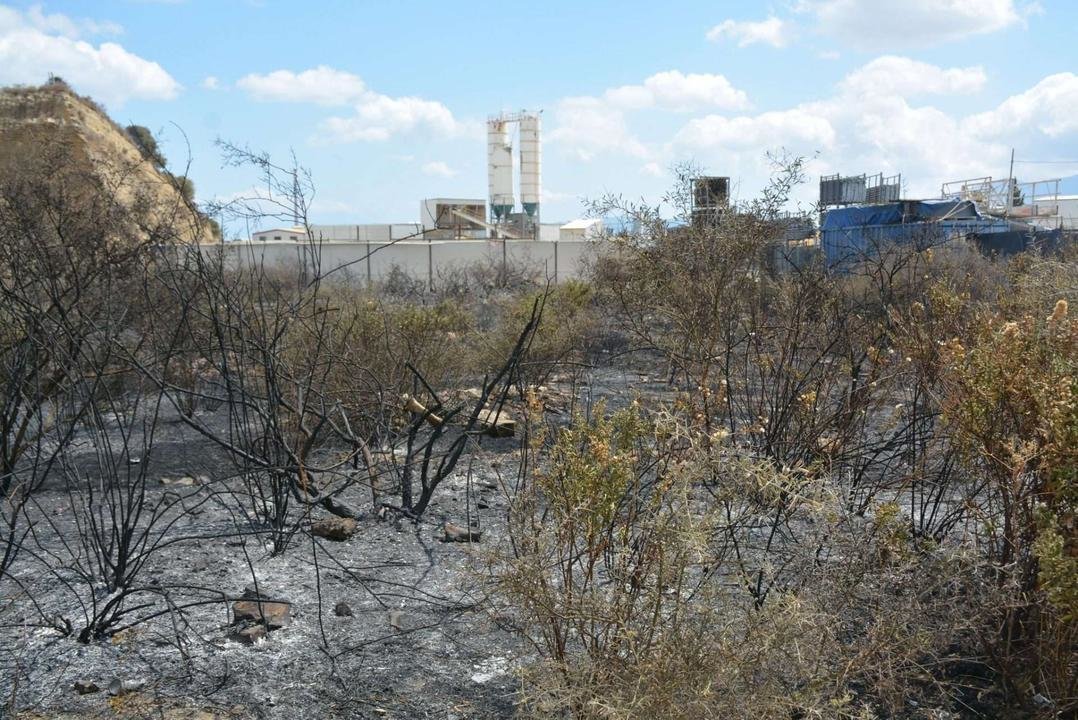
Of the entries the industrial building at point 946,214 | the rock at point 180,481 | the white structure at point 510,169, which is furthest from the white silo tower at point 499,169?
the rock at point 180,481

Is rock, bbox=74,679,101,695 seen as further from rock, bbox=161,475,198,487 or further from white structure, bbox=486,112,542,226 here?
white structure, bbox=486,112,542,226

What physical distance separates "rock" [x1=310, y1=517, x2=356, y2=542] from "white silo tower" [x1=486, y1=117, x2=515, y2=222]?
50231mm

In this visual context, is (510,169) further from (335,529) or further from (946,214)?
(335,529)

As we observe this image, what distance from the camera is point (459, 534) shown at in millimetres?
5230

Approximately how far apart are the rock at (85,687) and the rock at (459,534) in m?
1.96

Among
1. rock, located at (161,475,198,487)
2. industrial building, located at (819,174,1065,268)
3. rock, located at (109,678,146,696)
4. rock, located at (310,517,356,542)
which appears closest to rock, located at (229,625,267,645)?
rock, located at (109,678,146,696)

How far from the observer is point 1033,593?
313cm

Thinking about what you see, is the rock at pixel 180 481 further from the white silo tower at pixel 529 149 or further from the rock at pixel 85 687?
the white silo tower at pixel 529 149

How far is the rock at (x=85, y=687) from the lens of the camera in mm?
3523

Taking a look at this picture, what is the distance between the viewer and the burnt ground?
3475mm

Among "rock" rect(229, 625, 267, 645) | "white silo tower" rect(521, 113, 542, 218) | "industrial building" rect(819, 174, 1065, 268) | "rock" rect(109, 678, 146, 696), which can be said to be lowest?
"rock" rect(109, 678, 146, 696)

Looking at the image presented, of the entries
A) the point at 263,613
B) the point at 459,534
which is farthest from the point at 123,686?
the point at 459,534

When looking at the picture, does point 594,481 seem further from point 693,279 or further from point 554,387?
point 554,387

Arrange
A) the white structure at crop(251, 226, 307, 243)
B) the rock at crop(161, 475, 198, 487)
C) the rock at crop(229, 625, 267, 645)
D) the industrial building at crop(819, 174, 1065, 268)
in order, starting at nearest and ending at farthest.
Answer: the rock at crop(229, 625, 267, 645), the rock at crop(161, 475, 198, 487), the industrial building at crop(819, 174, 1065, 268), the white structure at crop(251, 226, 307, 243)
